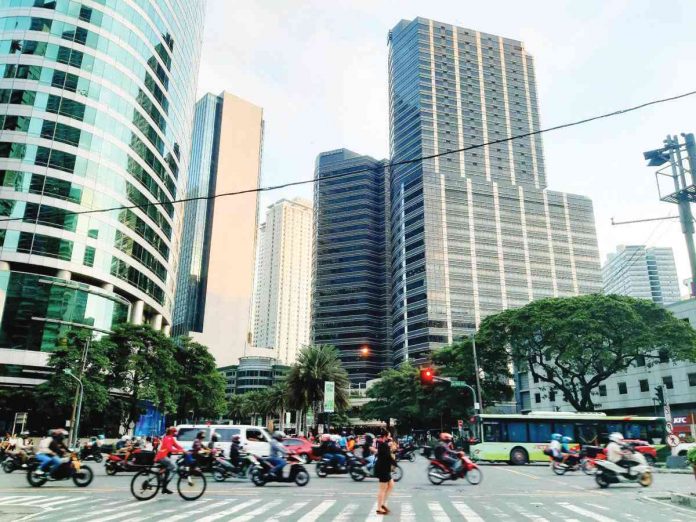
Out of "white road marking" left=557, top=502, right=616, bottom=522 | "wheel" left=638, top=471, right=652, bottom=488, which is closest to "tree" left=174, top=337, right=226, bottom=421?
"wheel" left=638, top=471, right=652, bottom=488

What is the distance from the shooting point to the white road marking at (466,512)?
10.3m

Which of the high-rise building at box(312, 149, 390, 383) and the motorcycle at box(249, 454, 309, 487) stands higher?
the high-rise building at box(312, 149, 390, 383)

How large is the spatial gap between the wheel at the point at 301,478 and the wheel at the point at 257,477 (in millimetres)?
1074

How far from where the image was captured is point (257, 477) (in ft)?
57.3

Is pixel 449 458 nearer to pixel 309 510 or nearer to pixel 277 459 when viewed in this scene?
pixel 277 459

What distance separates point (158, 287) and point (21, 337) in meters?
18.8

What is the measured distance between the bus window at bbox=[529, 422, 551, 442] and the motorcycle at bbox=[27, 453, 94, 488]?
2477 centimetres

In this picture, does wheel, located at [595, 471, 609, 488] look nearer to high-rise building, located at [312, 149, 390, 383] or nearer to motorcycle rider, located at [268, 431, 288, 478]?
motorcycle rider, located at [268, 431, 288, 478]

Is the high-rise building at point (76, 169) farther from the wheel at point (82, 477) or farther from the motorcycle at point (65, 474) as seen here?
the wheel at point (82, 477)

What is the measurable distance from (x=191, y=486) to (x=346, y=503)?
399 cm

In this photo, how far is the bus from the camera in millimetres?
32062

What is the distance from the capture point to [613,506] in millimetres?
12477

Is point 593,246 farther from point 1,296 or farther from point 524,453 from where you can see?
point 1,296

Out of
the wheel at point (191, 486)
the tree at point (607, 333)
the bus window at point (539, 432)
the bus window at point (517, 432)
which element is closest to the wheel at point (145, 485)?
the wheel at point (191, 486)
